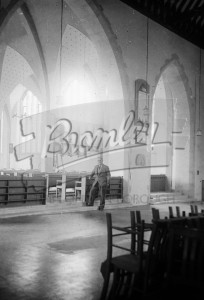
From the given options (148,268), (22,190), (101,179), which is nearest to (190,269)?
(148,268)

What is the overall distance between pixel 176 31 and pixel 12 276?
11668mm

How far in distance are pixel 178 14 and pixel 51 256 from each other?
10.8m

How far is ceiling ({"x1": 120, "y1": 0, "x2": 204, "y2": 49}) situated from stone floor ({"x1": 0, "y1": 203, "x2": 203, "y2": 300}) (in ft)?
24.1

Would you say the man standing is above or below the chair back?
above

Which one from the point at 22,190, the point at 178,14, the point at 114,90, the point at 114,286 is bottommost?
the point at 114,286

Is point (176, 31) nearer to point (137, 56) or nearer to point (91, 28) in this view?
point (137, 56)

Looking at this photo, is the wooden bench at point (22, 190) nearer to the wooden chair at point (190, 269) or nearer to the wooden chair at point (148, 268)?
the wooden chair at point (148, 268)

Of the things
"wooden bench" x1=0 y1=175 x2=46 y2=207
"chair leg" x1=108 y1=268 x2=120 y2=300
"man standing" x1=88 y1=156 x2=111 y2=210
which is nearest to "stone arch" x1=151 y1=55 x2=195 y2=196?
"man standing" x1=88 y1=156 x2=111 y2=210

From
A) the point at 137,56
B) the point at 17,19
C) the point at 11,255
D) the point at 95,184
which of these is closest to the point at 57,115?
the point at 17,19

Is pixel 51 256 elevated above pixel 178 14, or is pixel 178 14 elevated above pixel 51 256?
pixel 178 14

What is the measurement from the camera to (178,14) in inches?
510

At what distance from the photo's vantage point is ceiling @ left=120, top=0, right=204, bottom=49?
11.9 meters

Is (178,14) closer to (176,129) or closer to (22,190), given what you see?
(176,129)

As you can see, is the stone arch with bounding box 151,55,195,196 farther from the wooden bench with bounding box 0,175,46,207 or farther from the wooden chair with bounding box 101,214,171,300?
the wooden chair with bounding box 101,214,171,300
